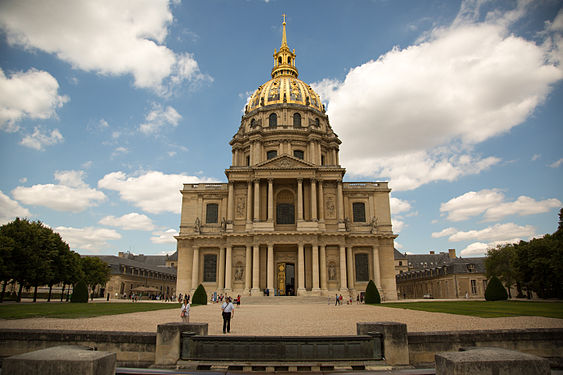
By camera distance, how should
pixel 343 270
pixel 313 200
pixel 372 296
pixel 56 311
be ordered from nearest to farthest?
pixel 56 311
pixel 372 296
pixel 343 270
pixel 313 200

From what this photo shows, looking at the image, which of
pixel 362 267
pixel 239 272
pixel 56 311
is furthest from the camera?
pixel 362 267

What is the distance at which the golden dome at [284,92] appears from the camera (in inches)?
2594

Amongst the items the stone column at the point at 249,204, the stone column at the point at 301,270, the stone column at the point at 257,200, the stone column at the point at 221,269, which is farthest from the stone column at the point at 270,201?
the stone column at the point at 221,269

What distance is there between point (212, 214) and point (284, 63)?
119ft

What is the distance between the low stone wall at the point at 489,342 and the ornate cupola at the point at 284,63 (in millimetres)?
68622

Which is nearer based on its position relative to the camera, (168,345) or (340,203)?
(168,345)

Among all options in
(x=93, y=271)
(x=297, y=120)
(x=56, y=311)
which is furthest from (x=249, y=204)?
(x=56, y=311)

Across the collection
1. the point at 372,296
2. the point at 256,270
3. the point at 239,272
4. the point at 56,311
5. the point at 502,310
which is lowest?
the point at 56,311

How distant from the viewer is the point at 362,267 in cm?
5134

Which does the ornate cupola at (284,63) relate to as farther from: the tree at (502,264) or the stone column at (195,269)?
the tree at (502,264)

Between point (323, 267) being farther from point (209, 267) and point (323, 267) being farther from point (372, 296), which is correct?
point (209, 267)

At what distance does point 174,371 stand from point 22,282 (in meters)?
39.7

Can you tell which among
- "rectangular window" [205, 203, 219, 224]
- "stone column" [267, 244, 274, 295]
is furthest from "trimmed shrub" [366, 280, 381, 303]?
"rectangular window" [205, 203, 219, 224]

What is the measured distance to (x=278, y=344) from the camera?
8.98m
